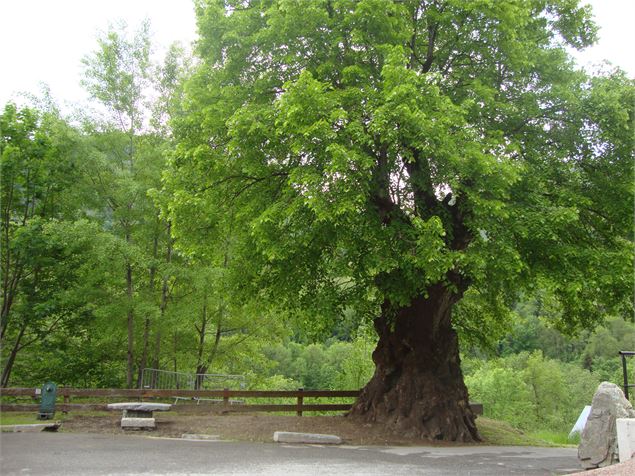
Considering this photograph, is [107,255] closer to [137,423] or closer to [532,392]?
[137,423]

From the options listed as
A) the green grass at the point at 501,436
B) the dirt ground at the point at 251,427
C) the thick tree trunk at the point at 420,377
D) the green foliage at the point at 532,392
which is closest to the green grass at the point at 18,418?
the dirt ground at the point at 251,427

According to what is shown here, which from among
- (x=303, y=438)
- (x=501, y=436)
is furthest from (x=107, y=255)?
(x=501, y=436)

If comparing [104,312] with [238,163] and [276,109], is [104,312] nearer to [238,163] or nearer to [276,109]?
[238,163]

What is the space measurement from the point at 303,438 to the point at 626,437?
6.13 m

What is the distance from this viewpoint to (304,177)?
10.1m

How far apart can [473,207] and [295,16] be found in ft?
18.0

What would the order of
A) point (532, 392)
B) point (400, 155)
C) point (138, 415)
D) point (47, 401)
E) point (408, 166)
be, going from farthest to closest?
point (532, 392)
point (47, 401)
point (138, 415)
point (408, 166)
point (400, 155)

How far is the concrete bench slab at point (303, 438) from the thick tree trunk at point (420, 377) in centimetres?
221

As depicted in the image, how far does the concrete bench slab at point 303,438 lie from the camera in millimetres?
11180

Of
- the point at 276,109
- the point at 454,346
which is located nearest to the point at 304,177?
the point at 276,109

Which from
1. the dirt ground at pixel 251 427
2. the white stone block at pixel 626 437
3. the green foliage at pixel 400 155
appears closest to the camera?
the white stone block at pixel 626 437

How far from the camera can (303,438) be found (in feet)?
37.1

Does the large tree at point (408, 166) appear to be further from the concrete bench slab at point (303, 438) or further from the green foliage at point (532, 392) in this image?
the green foliage at point (532, 392)

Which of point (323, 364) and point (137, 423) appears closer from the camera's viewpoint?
point (137, 423)
